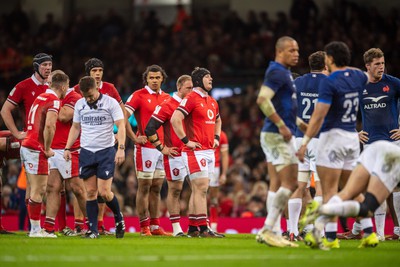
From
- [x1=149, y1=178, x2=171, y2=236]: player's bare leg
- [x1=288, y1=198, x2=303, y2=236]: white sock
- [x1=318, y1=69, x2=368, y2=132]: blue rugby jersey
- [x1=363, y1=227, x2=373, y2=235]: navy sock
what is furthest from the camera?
[x1=149, y1=178, x2=171, y2=236]: player's bare leg

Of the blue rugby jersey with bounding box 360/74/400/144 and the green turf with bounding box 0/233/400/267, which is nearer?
the green turf with bounding box 0/233/400/267

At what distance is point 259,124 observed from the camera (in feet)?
83.3

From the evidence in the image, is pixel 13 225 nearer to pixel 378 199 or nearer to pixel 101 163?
pixel 101 163

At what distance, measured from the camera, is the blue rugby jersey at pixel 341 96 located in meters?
11.4

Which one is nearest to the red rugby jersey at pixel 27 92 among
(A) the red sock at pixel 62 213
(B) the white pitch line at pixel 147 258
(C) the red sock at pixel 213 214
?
(A) the red sock at pixel 62 213

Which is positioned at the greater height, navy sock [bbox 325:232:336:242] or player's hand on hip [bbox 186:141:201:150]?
player's hand on hip [bbox 186:141:201:150]

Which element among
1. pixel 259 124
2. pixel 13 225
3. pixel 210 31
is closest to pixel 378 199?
pixel 13 225

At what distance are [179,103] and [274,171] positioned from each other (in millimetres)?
3717

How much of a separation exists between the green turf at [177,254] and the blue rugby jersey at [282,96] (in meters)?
1.63

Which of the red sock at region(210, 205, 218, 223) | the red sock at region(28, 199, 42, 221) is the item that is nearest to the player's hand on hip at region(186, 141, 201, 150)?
the red sock at region(28, 199, 42, 221)

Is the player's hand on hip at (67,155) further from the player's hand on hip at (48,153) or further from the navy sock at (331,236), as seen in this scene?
the navy sock at (331,236)

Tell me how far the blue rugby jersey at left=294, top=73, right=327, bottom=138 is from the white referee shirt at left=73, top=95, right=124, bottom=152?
2.83 metres

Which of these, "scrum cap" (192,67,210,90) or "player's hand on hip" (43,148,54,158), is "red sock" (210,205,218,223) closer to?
"scrum cap" (192,67,210,90)

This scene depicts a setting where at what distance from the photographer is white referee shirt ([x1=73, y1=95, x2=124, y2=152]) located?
44.2 ft
